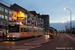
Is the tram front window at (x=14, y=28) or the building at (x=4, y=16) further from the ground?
the building at (x=4, y=16)

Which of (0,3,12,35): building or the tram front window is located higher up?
(0,3,12,35): building

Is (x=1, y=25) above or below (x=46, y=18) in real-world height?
below

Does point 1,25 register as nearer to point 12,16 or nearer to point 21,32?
point 12,16

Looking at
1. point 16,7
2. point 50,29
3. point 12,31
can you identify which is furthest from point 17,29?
point 16,7

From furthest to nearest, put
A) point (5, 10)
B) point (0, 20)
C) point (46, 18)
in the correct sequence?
point (46, 18) → point (5, 10) → point (0, 20)

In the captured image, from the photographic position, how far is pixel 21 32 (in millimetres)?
22859

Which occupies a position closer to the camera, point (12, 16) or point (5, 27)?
point (5, 27)

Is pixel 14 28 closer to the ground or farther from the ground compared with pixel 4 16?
closer to the ground

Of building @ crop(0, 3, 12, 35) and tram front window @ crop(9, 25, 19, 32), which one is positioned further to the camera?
building @ crop(0, 3, 12, 35)

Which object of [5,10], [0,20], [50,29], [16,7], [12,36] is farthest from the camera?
[16,7]

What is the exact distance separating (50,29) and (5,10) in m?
24.8

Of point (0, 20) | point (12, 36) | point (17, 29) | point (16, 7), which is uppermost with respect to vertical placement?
point (16, 7)

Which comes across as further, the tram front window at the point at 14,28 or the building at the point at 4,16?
the building at the point at 4,16

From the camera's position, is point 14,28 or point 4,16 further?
point 4,16
